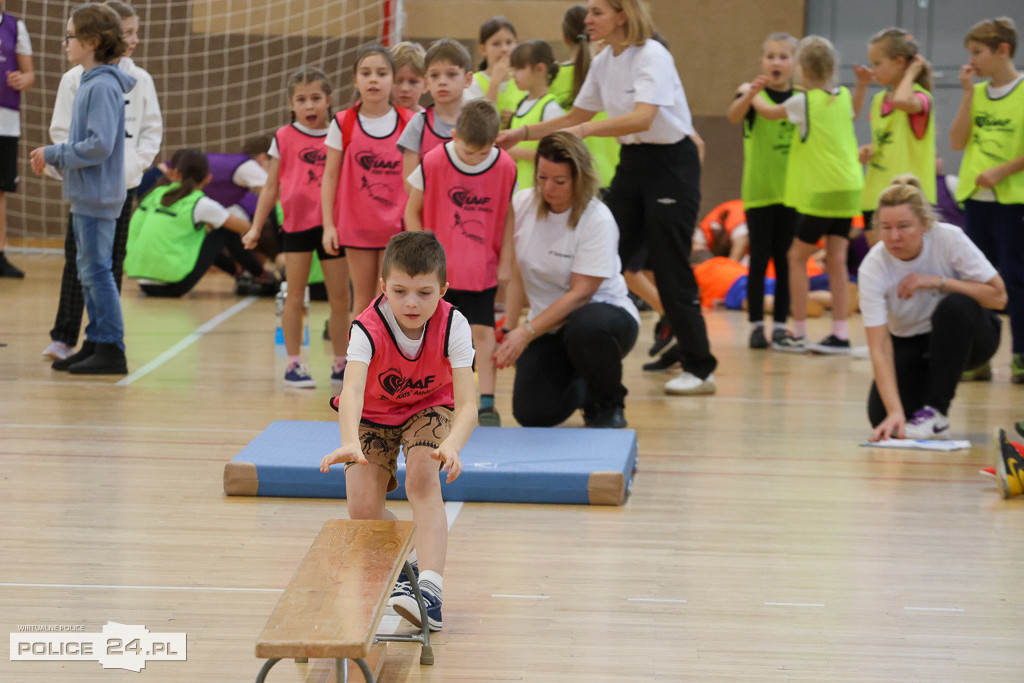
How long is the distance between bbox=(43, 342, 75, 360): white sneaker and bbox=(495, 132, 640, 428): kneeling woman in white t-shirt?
230 cm

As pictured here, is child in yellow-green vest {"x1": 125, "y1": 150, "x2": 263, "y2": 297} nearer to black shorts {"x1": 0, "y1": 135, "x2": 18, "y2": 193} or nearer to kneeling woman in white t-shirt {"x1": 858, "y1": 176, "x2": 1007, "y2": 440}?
black shorts {"x1": 0, "y1": 135, "x2": 18, "y2": 193}

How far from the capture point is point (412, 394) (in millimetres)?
2551

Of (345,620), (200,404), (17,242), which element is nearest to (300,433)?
(200,404)

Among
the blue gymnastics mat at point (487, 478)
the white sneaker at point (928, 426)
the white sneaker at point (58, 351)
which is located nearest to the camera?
the blue gymnastics mat at point (487, 478)

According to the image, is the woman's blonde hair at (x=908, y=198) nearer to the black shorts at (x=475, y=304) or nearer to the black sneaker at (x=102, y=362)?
the black shorts at (x=475, y=304)

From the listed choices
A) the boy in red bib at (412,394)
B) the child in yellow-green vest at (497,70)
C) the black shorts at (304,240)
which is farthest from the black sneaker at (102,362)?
the boy in red bib at (412,394)

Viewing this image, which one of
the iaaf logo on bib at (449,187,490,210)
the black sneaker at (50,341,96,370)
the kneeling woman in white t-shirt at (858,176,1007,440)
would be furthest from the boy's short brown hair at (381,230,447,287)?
the black sneaker at (50,341,96,370)

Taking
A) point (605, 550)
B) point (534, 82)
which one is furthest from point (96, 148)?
point (605, 550)

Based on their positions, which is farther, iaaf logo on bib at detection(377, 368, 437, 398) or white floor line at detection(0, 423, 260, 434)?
white floor line at detection(0, 423, 260, 434)

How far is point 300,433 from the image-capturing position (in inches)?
145

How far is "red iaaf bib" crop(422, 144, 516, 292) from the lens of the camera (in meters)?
3.97

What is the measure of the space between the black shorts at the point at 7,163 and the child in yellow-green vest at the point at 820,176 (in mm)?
4434

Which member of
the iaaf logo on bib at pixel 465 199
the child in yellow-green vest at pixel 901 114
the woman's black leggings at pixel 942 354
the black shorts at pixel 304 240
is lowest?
the woman's black leggings at pixel 942 354

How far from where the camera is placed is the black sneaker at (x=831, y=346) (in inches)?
243
